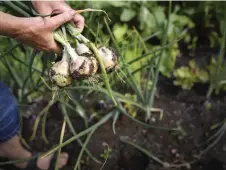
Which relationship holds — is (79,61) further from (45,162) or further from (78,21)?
(45,162)

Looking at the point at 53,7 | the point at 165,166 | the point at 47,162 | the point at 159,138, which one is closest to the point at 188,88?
the point at 159,138

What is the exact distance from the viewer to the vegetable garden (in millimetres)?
1486

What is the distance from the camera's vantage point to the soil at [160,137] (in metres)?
1.55

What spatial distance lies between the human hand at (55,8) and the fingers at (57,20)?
65mm

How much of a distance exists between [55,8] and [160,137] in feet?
2.98

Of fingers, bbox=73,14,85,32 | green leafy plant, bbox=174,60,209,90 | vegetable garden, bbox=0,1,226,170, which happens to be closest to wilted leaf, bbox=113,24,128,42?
vegetable garden, bbox=0,1,226,170

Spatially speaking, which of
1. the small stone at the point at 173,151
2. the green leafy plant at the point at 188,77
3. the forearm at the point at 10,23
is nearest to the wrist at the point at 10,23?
the forearm at the point at 10,23

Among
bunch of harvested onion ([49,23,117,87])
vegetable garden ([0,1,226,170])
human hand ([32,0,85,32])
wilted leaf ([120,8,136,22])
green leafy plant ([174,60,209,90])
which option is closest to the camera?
bunch of harvested onion ([49,23,117,87])

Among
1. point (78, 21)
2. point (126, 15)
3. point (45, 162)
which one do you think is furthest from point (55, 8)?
point (126, 15)

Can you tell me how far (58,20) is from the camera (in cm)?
84

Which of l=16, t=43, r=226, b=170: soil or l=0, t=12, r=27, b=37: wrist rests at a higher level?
l=0, t=12, r=27, b=37: wrist

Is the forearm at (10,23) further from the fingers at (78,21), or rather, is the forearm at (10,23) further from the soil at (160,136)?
the soil at (160,136)

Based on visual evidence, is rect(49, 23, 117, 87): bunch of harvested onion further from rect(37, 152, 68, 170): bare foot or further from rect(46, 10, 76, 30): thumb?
rect(37, 152, 68, 170): bare foot

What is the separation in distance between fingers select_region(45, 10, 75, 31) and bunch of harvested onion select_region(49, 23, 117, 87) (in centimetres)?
3
